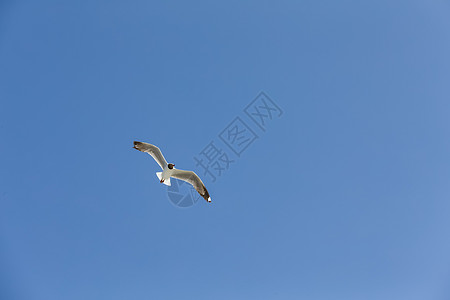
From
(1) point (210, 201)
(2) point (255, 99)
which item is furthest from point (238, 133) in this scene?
(1) point (210, 201)

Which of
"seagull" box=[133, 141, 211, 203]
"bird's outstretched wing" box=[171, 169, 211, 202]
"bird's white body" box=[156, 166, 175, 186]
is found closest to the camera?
"seagull" box=[133, 141, 211, 203]

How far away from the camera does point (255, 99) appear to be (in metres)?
11.0

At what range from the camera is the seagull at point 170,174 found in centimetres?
1058

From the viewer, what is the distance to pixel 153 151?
1062 cm

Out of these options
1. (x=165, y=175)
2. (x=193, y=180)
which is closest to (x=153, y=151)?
(x=165, y=175)

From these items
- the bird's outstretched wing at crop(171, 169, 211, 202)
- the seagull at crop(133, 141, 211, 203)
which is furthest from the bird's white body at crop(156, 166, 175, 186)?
the bird's outstretched wing at crop(171, 169, 211, 202)

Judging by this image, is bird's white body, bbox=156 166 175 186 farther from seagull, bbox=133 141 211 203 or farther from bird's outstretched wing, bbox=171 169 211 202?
bird's outstretched wing, bbox=171 169 211 202

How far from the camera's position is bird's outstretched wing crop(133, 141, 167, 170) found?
408 inches

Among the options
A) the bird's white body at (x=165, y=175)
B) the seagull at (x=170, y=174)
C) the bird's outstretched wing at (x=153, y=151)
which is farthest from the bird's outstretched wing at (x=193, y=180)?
the bird's outstretched wing at (x=153, y=151)

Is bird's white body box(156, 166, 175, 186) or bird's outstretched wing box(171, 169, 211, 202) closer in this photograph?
bird's white body box(156, 166, 175, 186)

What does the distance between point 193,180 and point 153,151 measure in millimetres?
1797

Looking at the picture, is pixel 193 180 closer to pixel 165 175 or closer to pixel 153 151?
pixel 165 175

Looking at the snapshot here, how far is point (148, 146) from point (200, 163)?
1.87 m

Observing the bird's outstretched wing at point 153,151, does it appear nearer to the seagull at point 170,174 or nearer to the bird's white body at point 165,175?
the seagull at point 170,174
